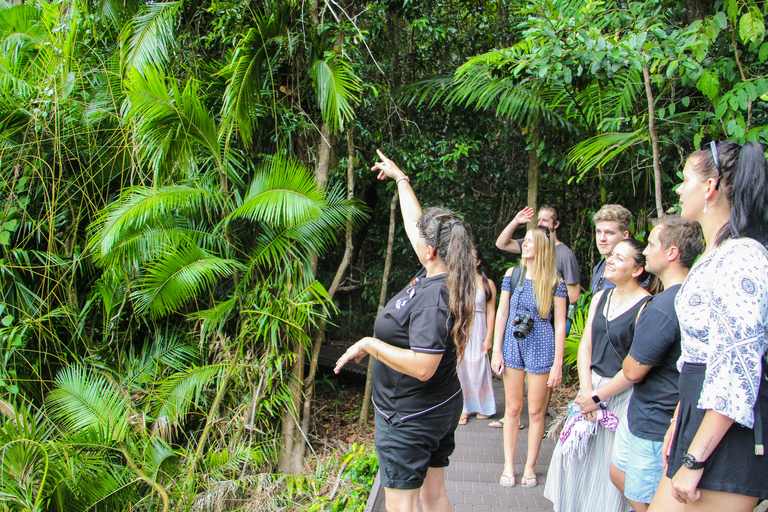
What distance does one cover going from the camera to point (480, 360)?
15.7 feet

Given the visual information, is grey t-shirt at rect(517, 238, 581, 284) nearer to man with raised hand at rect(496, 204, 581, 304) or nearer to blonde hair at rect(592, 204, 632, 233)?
man with raised hand at rect(496, 204, 581, 304)

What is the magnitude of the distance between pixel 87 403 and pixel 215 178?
92.2 inches

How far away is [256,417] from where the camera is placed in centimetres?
486

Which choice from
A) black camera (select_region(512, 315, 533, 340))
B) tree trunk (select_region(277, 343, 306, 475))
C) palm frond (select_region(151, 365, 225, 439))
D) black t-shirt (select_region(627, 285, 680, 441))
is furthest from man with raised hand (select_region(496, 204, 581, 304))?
palm frond (select_region(151, 365, 225, 439))

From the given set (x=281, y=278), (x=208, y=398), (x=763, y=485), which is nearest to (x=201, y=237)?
(x=281, y=278)

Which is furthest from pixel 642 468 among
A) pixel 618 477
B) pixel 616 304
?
pixel 616 304

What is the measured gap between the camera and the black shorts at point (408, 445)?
7.06ft

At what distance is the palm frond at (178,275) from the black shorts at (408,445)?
275 cm

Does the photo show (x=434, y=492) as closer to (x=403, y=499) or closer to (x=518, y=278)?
(x=403, y=499)

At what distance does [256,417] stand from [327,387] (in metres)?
2.21

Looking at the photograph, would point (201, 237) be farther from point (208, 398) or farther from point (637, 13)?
point (637, 13)

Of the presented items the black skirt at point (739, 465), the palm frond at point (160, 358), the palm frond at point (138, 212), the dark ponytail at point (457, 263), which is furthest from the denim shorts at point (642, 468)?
the palm frond at point (160, 358)

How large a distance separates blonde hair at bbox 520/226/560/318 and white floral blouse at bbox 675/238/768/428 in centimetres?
198

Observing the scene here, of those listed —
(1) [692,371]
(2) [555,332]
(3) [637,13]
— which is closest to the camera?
(1) [692,371]
